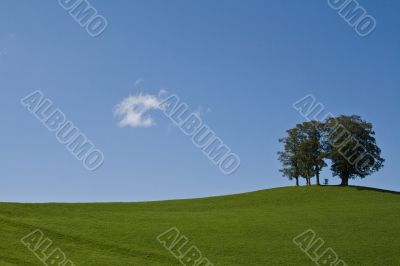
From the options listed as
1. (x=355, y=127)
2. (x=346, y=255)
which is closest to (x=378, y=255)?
(x=346, y=255)

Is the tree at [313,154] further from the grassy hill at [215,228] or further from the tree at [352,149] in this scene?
the grassy hill at [215,228]

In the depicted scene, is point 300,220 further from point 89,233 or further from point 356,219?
point 89,233

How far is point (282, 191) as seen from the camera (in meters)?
76.0

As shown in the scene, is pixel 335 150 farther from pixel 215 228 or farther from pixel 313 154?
pixel 215 228

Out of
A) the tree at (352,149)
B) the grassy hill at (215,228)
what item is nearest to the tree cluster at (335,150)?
the tree at (352,149)

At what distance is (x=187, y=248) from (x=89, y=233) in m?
8.63

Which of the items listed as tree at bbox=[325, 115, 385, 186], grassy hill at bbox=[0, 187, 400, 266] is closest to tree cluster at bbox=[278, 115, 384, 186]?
tree at bbox=[325, 115, 385, 186]

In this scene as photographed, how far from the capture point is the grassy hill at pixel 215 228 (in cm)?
3819

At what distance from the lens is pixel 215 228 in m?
47.7

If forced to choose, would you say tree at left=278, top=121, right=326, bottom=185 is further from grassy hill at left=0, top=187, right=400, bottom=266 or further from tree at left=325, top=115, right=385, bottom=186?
grassy hill at left=0, top=187, right=400, bottom=266

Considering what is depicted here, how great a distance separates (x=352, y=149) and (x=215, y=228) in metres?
43.6

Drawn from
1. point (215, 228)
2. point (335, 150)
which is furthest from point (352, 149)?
point (215, 228)

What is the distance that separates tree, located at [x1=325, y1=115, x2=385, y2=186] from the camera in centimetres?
8269

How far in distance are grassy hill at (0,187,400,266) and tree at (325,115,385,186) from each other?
44.8ft
